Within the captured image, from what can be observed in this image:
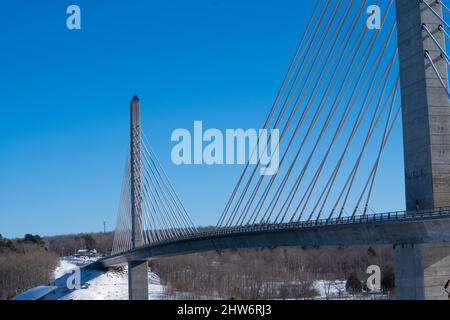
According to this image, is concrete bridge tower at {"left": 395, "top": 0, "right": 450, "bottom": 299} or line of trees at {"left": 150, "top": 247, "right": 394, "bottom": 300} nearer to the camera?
concrete bridge tower at {"left": 395, "top": 0, "right": 450, "bottom": 299}

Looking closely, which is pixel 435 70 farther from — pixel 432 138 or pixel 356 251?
pixel 356 251

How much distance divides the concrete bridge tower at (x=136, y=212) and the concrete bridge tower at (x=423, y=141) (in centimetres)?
4431

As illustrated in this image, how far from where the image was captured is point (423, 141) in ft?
96.4

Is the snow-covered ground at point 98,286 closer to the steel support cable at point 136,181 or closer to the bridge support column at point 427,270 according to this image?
the steel support cable at point 136,181

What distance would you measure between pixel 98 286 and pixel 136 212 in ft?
46.1

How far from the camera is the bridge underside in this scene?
87.8ft

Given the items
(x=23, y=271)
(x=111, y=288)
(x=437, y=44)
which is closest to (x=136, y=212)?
(x=111, y=288)

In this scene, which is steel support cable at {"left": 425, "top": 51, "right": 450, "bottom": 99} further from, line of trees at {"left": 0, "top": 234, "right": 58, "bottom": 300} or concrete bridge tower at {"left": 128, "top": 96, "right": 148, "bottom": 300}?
line of trees at {"left": 0, "top": 234, "right": 58, "bottom": 300}

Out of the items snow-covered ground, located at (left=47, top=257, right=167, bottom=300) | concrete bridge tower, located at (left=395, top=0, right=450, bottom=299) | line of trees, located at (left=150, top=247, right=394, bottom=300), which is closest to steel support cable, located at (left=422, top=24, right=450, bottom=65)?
concrete bridge tower, located at (left=395, top=0, right=450, bottom=299)

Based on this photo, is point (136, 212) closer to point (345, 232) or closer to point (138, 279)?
point (138, 279)

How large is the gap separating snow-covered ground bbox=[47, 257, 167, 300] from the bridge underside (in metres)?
28.6

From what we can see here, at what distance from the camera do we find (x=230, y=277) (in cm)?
9300

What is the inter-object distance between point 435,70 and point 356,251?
76.7 metres

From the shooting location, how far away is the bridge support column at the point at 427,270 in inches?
1125
